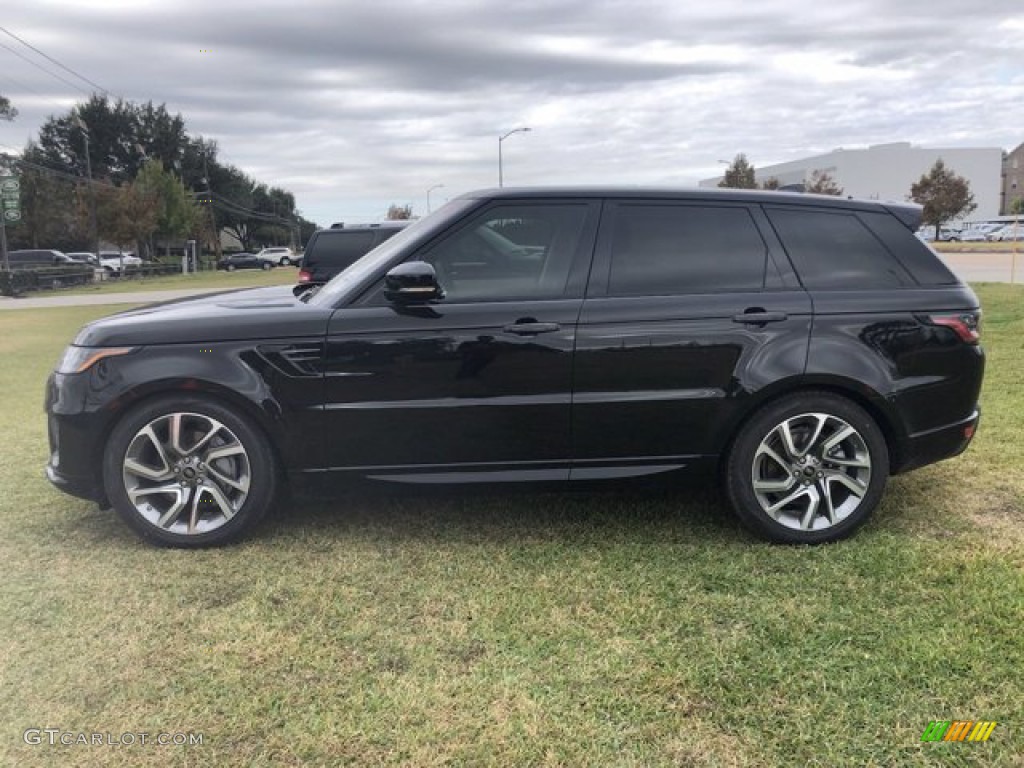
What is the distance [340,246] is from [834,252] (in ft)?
25.0

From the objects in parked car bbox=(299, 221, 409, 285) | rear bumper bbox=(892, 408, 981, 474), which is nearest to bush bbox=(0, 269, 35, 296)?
parked car bbox=(299, 221, 409, 285)

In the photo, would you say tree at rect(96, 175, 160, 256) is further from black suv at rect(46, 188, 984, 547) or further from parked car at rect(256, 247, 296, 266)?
black suv at rect(46, 188, 984, 547)

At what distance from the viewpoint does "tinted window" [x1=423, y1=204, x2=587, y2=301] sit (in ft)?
12.4

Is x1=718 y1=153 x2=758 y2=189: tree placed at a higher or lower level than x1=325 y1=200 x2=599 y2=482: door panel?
higher

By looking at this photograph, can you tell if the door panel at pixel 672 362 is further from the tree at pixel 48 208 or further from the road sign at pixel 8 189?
the tree at pixel 48 208

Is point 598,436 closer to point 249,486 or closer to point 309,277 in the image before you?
point 249,486

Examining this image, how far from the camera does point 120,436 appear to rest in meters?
3.73

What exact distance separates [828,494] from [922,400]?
25.4 inches

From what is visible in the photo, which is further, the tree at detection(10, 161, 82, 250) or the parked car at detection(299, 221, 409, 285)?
the tree at detection(10, 161, 82, 250)

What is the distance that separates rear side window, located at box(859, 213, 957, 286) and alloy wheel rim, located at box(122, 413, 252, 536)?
10.8 feet

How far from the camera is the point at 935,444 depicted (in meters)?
3.89

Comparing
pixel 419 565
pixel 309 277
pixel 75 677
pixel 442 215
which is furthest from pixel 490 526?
pixel 309 277

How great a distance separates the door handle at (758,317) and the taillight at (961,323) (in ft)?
2.43

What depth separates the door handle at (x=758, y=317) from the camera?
3.73 meters
